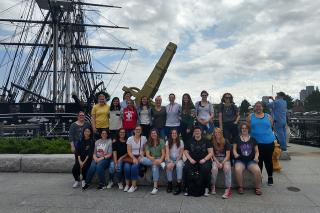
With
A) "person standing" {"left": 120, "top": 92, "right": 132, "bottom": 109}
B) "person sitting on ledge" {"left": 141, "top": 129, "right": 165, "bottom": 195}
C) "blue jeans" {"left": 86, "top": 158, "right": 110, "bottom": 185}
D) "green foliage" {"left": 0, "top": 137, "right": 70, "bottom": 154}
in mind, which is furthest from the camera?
"green foliage" {"left": 0, "top": 137, "right": 70, "bottom": 154}

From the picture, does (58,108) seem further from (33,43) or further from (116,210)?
(116,210)

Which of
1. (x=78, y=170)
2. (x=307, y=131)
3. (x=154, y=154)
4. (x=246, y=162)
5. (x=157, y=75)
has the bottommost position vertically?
(x=78, y=170)

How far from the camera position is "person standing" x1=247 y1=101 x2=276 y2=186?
649 centimetres

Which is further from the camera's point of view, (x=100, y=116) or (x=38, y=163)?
(x=38, y=163)

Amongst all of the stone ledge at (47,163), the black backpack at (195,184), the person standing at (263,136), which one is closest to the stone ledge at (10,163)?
the stone ledge at (47,163)

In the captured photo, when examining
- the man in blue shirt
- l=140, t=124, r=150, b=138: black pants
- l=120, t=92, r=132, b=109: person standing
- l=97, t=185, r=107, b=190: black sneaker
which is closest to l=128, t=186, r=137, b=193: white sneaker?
l=97, t=185, r=107, b=190: black sneaker

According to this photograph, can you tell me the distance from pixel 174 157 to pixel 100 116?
2133 mm

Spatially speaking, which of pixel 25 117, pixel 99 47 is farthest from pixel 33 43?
pixel 25 117

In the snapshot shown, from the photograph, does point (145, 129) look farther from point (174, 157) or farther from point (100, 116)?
point (174, 157)

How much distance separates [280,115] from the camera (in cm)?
927

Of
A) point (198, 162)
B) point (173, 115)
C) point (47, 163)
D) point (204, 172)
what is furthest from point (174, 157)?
point (47, 163)

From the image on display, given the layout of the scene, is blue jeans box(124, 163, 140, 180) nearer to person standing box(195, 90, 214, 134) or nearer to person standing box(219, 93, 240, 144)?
person standing box(195, 90, 214, 134)

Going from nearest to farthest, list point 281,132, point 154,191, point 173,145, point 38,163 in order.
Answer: point 154,191, point 173,145, point 38,163, point 281,132

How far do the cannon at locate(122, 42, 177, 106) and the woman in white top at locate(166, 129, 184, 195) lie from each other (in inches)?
298
